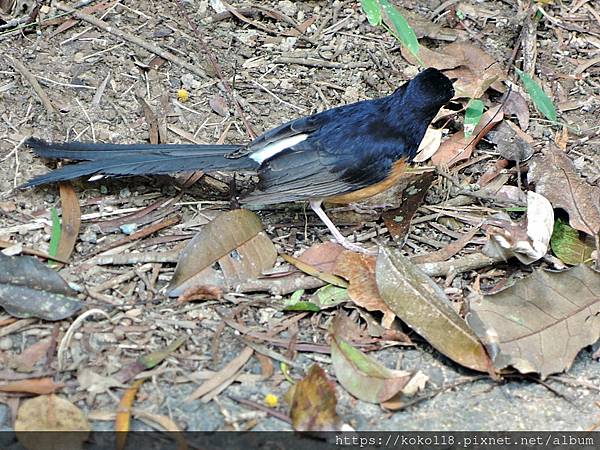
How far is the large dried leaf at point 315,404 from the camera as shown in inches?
139

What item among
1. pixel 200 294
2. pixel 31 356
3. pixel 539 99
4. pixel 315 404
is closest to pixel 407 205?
pixel 539 99

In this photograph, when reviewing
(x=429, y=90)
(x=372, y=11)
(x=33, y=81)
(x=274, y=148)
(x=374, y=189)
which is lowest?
(x=374, y=189)

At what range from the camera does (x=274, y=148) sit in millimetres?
4949

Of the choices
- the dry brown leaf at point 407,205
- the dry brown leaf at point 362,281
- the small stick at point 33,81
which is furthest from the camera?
the small stick at point 33,81

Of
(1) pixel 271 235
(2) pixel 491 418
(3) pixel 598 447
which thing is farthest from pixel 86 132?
(3) pixel 598 447

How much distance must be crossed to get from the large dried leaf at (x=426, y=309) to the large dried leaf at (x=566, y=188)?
1067 millimetres

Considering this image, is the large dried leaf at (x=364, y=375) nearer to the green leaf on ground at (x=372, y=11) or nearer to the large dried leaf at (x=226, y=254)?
the large dried leaf at (x=226, y=254)

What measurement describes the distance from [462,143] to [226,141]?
5.13 feet

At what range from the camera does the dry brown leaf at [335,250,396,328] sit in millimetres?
4176

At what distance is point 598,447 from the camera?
3.69 metres

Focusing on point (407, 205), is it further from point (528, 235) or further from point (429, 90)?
point (528, 235)

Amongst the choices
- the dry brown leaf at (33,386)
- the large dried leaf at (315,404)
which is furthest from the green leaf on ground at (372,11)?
the dry brown leaf at (33,386)

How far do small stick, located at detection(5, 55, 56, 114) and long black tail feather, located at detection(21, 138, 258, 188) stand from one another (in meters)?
0.48

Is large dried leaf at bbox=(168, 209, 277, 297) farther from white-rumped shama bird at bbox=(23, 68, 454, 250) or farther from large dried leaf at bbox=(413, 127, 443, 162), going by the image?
large dried leaf at bbox=(413, 127, 443, 162)
